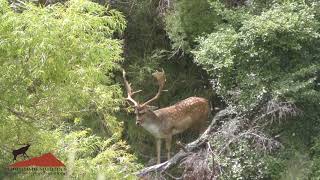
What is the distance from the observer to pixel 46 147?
4457mm

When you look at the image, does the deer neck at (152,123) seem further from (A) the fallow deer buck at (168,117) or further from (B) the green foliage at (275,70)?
(B) the green foliage at (275,70)

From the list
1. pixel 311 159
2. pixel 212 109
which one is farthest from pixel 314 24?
pixel 212 109

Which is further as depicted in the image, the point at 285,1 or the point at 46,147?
the point at 285,1

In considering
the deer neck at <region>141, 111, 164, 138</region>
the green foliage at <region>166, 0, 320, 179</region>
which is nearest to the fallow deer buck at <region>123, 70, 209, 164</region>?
the deer neck at <region>141, 111, 164, 138</region>

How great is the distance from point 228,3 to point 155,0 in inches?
54.4

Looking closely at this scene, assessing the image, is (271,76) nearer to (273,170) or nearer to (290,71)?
(290,71)

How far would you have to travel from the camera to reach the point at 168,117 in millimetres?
7230

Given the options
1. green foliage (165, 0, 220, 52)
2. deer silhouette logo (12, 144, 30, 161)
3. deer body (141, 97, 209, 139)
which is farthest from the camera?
green foliage (165, 0, 220, 52)

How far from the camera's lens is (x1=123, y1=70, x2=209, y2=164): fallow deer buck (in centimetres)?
698

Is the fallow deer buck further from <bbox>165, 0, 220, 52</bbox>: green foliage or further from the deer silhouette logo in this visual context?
the deer silhouette logo

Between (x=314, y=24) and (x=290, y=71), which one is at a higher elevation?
(x=314, y=24)

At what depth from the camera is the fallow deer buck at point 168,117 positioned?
22.9 feet

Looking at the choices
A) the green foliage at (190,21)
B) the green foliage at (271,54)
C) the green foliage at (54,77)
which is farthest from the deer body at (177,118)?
the green foliage at (54,77)

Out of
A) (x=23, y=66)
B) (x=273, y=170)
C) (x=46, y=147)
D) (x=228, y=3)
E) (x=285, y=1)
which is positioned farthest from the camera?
(x=228, y=3)
